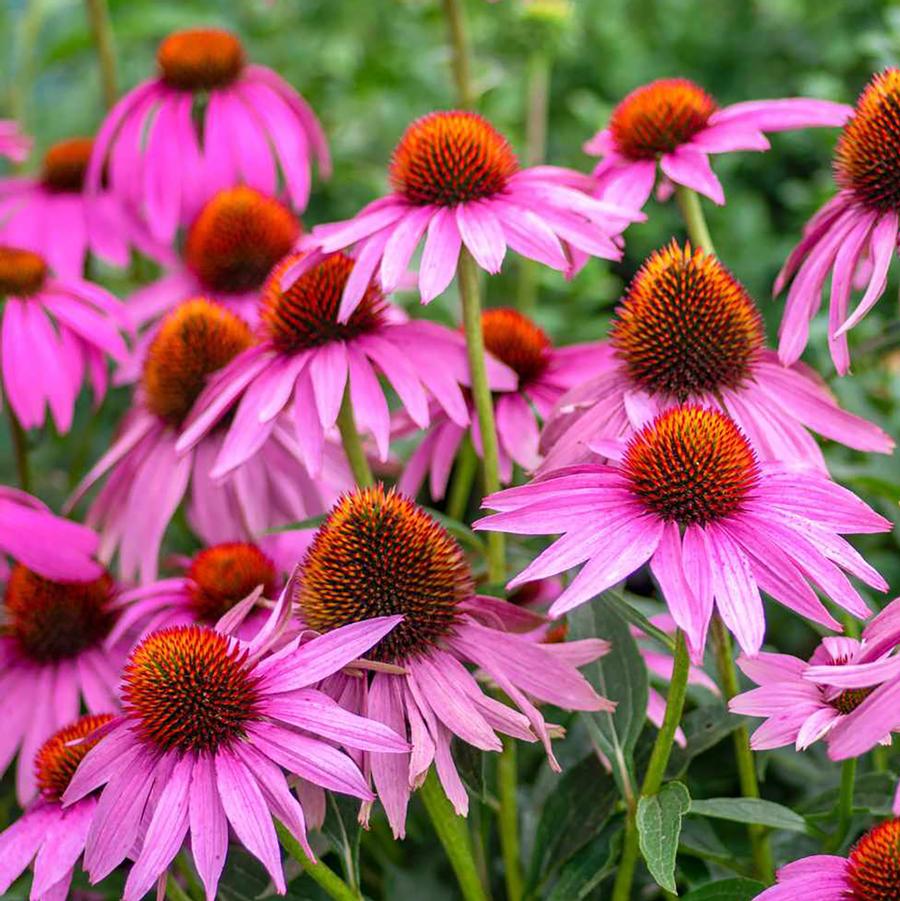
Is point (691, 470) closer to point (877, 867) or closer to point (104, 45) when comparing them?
point (877, 867)

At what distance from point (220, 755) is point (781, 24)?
2232mm

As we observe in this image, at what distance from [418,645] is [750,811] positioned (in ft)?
0.73

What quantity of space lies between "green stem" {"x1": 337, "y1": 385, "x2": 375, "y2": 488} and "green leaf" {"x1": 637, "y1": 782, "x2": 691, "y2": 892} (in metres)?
0.34

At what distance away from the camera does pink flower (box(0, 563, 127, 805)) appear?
1065 mm

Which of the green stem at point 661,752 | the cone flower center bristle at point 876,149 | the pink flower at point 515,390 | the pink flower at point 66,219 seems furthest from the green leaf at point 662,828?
the pink flower at point 66,219

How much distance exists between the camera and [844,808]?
86 cm

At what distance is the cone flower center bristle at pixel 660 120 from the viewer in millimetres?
1052

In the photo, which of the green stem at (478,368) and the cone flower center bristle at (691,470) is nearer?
the cone flower center bristle at (691,470)

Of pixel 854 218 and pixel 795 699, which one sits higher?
pixel 854 218

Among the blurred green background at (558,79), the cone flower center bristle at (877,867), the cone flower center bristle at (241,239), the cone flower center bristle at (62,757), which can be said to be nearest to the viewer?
the cone flower center bristle at (877,867)

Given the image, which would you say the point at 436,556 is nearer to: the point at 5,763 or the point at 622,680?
the point at 622,680

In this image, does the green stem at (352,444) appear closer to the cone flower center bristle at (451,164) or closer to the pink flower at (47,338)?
the cone flower center bristle at (451,164)

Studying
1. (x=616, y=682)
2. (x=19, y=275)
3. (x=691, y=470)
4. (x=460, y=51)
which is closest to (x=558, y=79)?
(x=460, y=51)

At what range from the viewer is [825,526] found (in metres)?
0.75
